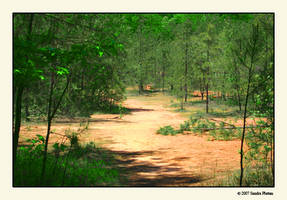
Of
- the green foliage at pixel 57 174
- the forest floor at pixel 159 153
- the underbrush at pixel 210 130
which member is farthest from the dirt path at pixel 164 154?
the green foliage at pixel 57 174

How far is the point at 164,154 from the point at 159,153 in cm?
24

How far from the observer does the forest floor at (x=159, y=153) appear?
30.7 feet

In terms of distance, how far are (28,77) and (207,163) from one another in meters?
6.86

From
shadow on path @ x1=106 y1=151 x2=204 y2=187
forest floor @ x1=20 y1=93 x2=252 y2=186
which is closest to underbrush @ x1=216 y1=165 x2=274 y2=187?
forest floor @ x1=20 y1=93 x2=252 y2=186

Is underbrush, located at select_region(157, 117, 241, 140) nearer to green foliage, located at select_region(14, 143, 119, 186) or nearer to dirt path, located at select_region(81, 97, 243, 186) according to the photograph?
dirt path, located at select_region(81, 97, 243, 186)

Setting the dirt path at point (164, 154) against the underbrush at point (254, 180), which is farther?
the dirt path at point (164, 154)

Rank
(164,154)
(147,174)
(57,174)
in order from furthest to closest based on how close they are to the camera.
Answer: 1. (164,154)
2. (147,174)
3. (57,174)

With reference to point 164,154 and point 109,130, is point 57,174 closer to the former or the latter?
point 164,154

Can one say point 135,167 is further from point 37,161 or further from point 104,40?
point 104,40

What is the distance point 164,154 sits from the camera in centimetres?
1291

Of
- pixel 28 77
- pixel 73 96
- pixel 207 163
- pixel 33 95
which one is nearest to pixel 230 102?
pixel 73 96

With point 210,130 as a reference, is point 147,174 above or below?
below

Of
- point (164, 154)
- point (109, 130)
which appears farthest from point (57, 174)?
point (109, 130)

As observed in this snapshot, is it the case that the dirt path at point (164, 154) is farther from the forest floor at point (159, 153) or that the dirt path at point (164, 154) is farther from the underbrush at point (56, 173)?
the underbrush at point (56, 173)
